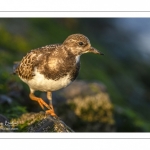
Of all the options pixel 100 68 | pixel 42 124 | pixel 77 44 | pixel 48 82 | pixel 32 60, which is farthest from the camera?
pixel 100 68

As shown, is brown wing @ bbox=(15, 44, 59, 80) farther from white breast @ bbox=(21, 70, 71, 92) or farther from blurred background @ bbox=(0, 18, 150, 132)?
blurred background @ bbox=(0, 18, 150, 132)

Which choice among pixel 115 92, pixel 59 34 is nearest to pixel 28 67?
pixel 115 92

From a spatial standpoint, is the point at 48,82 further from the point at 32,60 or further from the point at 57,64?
the point at 32,60

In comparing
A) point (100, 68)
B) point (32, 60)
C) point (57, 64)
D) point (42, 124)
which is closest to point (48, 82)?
point (57, 64)

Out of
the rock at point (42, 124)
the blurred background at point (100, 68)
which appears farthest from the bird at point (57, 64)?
the blurred background at point (100, 68)

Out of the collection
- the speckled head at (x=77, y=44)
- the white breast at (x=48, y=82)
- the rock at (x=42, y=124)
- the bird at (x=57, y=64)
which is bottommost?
the rock at (x=42, y=124)

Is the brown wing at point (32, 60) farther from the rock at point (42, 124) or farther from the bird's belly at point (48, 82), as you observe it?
the rock at point (42, 124)
